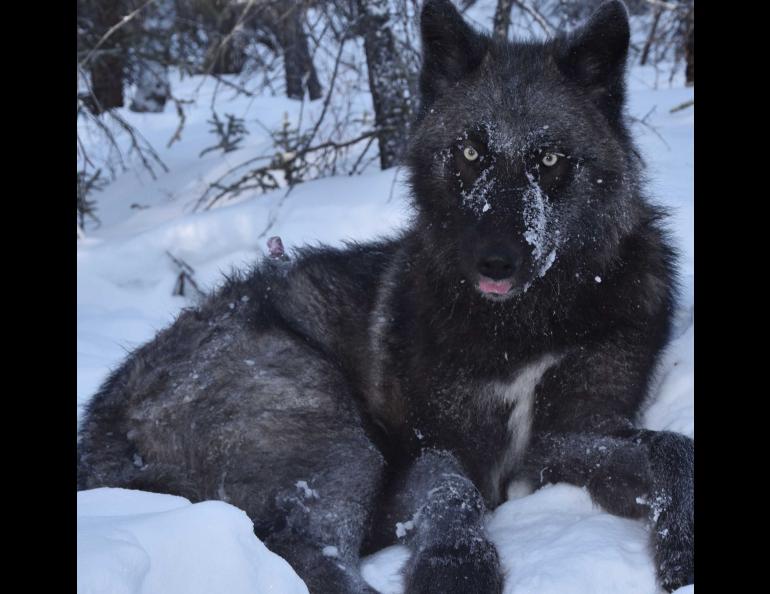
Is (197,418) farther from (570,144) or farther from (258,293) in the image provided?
(570,144)

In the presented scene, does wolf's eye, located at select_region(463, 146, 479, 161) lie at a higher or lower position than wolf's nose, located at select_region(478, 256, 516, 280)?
higher

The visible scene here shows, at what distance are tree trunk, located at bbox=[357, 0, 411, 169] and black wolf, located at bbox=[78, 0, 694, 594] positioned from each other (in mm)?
3827

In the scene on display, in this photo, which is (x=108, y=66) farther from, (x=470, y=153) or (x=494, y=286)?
(x=494, y=286)

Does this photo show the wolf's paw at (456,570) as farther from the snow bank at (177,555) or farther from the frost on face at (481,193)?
the frost on face at (481,193)

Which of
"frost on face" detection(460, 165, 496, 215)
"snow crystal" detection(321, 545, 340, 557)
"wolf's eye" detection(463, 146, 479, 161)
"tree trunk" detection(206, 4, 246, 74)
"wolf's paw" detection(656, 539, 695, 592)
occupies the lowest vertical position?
"snow crystal" detection(321, 545, 340, 557)

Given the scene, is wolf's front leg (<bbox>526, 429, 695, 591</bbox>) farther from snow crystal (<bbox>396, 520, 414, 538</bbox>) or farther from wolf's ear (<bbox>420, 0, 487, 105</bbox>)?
wolf's ear (<bbox>420, 0, 487, 105</bbox>)

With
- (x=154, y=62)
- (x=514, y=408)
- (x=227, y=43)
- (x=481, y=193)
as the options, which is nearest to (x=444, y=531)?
(x=514, y=408)

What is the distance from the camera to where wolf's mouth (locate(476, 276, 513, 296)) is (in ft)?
11.6

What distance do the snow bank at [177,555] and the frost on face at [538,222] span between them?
1573 millimetres

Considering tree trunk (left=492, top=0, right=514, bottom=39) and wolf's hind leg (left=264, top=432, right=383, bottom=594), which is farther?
tree trunk (left=492, top=0, right=514, bottom=39)

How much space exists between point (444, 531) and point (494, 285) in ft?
3.20

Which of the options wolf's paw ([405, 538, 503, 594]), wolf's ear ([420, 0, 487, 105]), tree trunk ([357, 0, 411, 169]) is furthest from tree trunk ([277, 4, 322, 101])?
wolf's paw ([405, 538, 503, 594])

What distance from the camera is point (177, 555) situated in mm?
2494
